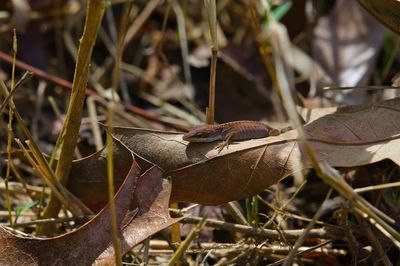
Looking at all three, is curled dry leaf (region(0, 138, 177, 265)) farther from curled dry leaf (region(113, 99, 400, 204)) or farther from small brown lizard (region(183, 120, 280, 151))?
small brown lizard (region(183, 120, 280, 151))

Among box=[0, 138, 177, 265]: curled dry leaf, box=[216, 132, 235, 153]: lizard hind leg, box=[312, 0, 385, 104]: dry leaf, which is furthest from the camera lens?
box=[312, 0, 385, 104]: dry leaf

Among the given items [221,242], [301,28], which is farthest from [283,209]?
[301,28]

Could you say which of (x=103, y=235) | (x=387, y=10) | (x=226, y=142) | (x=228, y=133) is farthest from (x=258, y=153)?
(x=387, y=10)

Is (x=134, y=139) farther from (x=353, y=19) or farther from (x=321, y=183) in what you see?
(x=353, y=19)

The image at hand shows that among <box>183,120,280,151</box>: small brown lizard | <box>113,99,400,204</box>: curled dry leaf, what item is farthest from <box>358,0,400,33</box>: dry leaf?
<box>183,120,280,151</box>: small brown lizard

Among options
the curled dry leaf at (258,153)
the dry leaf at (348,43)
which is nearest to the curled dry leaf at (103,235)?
the curled dry leaf at (258,153)

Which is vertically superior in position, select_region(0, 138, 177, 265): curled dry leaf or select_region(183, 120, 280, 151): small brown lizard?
select_region(183, 120, 280, 151): small brown lizard

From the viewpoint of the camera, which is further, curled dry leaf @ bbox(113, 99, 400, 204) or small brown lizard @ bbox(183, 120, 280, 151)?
small brown lizard @ bbox(183, 120, 280, 151)

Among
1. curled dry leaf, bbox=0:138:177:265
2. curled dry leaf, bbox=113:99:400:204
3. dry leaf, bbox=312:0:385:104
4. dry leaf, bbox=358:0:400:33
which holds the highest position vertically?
dry leaf, bbox=358:0:400:33
